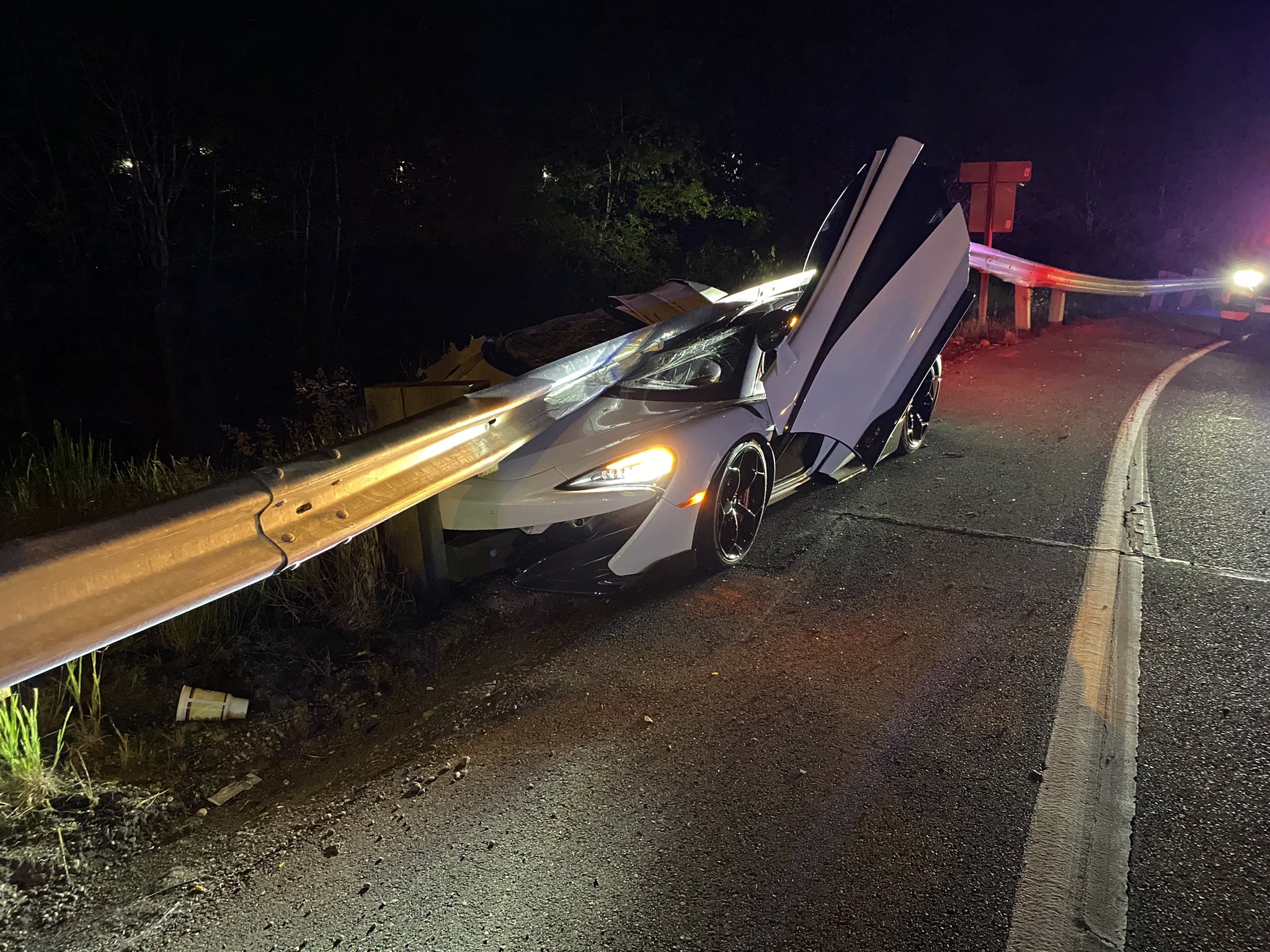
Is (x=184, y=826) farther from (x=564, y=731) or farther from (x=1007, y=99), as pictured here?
(x=1007, y=99)

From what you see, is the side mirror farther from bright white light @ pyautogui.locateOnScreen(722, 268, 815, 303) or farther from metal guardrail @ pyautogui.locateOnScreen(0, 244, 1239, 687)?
metal guardrail @ pyautogui.locateOnScreen(0, 244, 1239, 687)

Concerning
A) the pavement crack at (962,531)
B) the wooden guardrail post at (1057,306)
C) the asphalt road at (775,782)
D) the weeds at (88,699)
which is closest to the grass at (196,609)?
the weeds at (88,699)

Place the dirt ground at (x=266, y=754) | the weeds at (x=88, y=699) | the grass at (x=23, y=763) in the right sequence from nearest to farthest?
1. the dirt ground at (x=266, y=754)
2. the grass at (x=23, y=763)
3. the weeds at (x=88, y=699)

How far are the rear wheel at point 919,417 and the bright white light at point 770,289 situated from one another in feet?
4.22

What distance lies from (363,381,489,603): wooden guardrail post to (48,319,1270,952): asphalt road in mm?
415

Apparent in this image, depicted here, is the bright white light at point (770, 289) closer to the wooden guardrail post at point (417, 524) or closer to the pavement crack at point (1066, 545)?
the pavement crack at point (1066, 545)

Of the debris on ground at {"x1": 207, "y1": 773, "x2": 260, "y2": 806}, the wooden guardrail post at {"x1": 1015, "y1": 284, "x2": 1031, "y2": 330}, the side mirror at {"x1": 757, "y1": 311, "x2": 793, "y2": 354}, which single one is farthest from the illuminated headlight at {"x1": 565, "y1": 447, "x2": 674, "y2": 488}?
the wooden guardrail post at {"x1": 1015, "y1": 284, "x2": 1031, "y2": 330}

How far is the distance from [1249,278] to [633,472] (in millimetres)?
16287

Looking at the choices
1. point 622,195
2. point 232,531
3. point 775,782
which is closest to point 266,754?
point 232,531

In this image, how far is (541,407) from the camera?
14.4 ft

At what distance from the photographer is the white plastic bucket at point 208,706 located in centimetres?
332

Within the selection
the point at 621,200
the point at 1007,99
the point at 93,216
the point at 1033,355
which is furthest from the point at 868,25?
the point at 93,216

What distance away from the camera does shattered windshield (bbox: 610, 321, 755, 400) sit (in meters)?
4.99

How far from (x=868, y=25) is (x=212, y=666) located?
77.5 feet
